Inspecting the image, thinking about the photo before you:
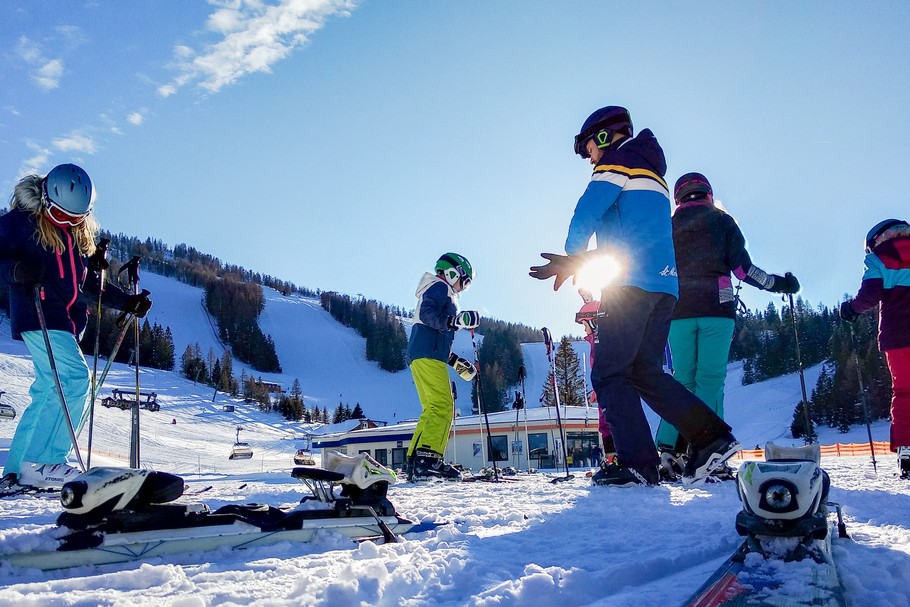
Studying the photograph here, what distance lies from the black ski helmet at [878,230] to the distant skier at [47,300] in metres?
5.77

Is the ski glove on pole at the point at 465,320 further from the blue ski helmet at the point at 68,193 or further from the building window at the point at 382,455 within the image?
the building window at the point at 382,455

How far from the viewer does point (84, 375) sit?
4016 millimetres

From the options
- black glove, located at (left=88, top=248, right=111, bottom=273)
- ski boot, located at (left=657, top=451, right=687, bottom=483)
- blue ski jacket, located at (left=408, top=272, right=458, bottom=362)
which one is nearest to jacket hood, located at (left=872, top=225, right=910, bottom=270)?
ski boot, located at (left=657, top=451, right=687, bottom=483)

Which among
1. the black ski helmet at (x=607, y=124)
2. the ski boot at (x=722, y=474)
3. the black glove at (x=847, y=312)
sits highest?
the black ski helmet at (x=607, y=124)

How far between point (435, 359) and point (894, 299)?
3.92 meters

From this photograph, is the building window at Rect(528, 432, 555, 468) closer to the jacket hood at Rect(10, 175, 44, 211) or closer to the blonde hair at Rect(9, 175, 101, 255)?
the blonde hair at Rect(9, 175, 101, 255)

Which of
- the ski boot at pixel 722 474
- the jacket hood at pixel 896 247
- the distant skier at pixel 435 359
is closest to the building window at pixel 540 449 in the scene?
the distant skier at pixel 435 359

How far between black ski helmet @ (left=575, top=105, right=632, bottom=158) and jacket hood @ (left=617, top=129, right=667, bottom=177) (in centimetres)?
16

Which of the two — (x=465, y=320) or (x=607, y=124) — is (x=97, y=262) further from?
(x=607, y=124)

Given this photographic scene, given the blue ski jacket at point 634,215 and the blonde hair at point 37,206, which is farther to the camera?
the blonde hair at point 37,206

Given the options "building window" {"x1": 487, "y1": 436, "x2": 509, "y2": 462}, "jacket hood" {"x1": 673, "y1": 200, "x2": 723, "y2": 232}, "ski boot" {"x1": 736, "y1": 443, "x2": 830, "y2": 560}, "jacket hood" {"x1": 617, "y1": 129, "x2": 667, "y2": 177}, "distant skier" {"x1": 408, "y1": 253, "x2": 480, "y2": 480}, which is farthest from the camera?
"building window" {"x1": 487, "y1": 436, "x2": 509, "y2": 462}

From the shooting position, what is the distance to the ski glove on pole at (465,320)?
5977mm

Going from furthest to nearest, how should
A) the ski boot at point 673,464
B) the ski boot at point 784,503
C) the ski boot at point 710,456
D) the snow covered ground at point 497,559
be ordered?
the ski boot at point 673,464 < the ski boot at point 710,456 < the ski boot at point 784,503 < the snow covered ground at point 497,559

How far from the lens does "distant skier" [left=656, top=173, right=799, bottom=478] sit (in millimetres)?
4727
